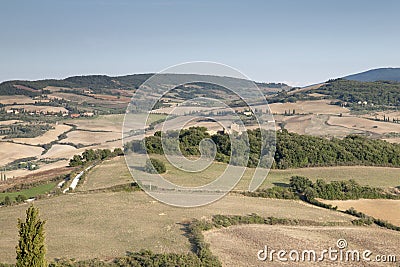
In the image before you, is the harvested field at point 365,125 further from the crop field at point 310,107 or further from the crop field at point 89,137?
the crop field at point 89,137

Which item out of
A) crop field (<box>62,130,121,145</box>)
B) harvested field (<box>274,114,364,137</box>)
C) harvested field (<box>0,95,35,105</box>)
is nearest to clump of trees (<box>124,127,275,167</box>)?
harvested field (<box>274,114,364,137</box>)

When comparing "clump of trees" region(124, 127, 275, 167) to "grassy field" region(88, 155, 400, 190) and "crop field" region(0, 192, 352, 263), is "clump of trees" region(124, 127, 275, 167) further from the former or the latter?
"crop field" region(0, 192, 352, 263)

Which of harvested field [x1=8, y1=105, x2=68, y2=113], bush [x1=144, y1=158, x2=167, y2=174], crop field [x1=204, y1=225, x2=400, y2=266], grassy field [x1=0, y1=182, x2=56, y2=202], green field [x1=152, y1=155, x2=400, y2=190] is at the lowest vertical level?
crop field [x1=204, y1=225, x2=400, y2=266]

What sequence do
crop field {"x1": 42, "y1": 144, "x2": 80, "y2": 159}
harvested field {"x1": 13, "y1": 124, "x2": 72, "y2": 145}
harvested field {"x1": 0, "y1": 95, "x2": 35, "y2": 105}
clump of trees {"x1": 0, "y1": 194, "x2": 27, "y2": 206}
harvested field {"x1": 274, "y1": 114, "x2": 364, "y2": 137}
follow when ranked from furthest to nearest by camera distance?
harvested field {"x1": 0, "y1": 95, "x2": 35, "y2": 105} → harvested field {"x1": 13, "y1": 124, "x2": 72, "y2": 145} → harvested field {"x1": 274, "y1": 114, "x2": 364, "y2": 137} → crop field {"x1": 42, "y1": 144, "x2": 80, "y2": 159} → clump of trees {"x1": 0, "y1": 194, "x2": 27, "y2": 206}

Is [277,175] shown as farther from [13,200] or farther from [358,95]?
A: [358,95]

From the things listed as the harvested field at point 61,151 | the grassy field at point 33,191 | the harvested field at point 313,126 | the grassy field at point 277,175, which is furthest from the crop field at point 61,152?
the harvested field at point 313,126

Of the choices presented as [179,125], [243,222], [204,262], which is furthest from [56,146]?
[204,262]
